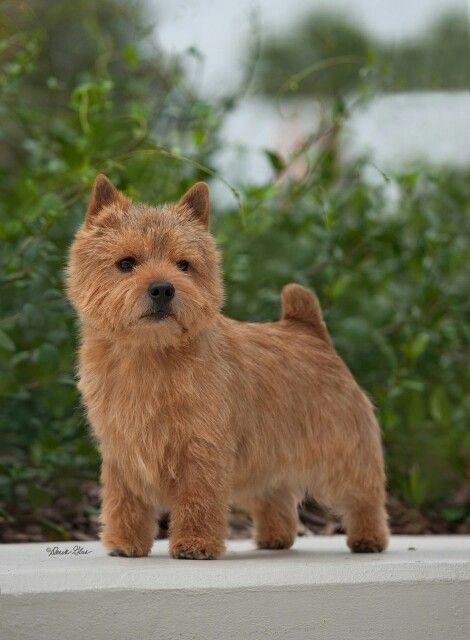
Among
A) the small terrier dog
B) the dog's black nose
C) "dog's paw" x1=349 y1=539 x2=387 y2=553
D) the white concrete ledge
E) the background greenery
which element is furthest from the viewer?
the background greenery

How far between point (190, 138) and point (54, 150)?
0.67m

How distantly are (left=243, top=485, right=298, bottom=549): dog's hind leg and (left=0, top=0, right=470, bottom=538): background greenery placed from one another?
87cm

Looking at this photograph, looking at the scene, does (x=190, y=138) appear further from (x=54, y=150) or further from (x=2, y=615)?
(x=2, y=615)

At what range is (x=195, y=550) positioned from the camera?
308 centimetres

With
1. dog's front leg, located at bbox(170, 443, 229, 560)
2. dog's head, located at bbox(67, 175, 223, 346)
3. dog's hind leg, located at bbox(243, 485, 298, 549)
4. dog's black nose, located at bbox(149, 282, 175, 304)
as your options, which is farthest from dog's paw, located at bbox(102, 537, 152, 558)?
dog's black nose, located at bbox(149, 282, 175, 304)

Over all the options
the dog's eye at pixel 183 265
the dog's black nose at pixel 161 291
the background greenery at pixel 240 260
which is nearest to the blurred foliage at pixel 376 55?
the background greenery at pixel 240 260

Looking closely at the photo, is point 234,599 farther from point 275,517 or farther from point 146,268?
point 275,517

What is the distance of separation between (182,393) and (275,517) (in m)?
0.88

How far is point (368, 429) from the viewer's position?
11.6 ft

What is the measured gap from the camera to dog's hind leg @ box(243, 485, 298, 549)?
3.73 m

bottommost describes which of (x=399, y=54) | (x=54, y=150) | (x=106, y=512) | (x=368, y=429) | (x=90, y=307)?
(x=106, y=512)

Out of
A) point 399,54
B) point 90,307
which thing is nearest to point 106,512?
point 90,307

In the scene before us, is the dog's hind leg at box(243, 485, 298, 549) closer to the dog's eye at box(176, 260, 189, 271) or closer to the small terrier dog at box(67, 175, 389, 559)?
the small terrier dog at box(67, 175, 389, 559)

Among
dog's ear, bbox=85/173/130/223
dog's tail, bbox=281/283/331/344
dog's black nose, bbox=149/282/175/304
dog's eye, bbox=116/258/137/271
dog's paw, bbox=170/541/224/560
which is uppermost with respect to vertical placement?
dog's ear, bbox=85/173/130/223
